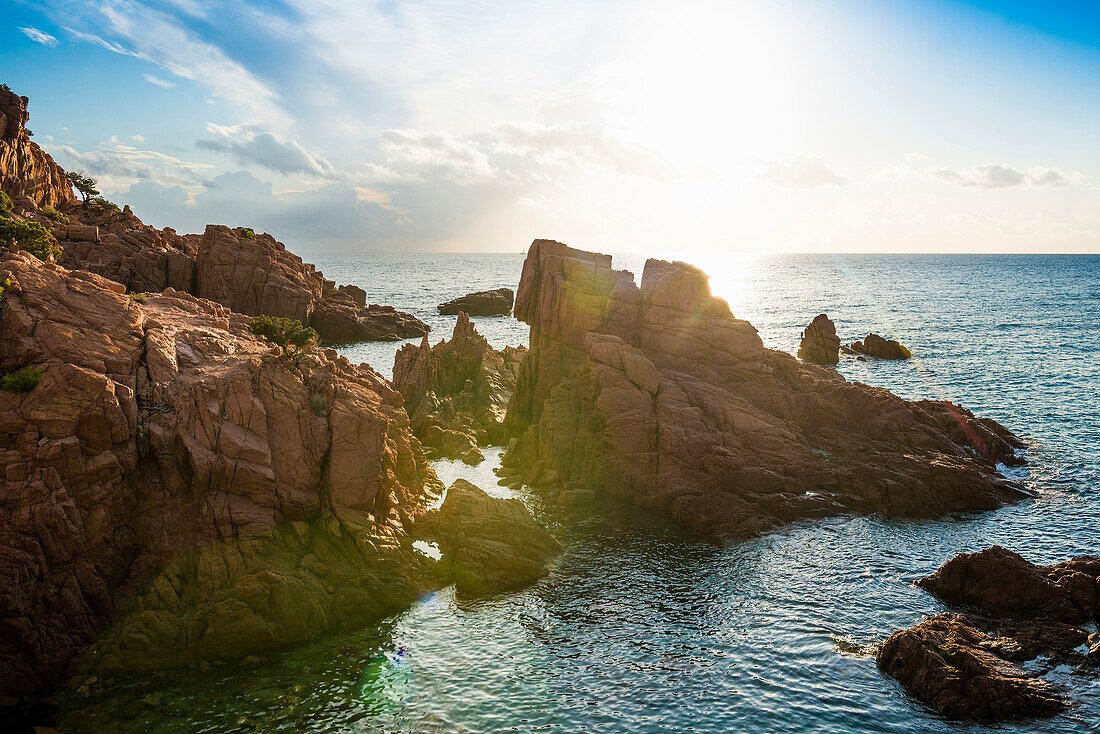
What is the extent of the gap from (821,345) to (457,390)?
61.7 meters

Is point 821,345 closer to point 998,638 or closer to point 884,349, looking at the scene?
point 884,349

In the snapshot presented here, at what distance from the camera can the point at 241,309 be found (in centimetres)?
9762

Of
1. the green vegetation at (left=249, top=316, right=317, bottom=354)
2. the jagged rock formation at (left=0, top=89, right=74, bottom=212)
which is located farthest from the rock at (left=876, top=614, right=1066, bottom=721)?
the jagged rock formation at (left=0, top=89, right=74, bottom=212)

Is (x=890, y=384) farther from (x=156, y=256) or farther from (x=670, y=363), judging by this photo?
(x=156, y=256)

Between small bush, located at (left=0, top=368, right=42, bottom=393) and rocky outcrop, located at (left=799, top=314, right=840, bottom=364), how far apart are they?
9706 cm

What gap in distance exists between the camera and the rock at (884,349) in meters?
102

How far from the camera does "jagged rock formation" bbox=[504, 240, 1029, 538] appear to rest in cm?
4378

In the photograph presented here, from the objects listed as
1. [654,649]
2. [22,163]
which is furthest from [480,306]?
[654,649]

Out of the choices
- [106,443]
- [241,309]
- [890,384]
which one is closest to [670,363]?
[106,443]

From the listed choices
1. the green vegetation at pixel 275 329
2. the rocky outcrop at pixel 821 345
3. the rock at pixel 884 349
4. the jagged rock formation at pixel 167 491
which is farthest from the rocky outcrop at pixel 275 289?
the rock at pixel 884 349

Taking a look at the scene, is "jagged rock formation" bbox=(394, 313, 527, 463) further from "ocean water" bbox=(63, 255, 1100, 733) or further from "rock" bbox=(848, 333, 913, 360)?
"rock" bbox=(848, 333, 913, 360)

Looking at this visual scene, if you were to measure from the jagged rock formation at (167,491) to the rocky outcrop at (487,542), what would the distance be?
2528mm

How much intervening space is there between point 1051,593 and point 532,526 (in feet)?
88.3

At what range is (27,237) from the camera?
4544 cm
